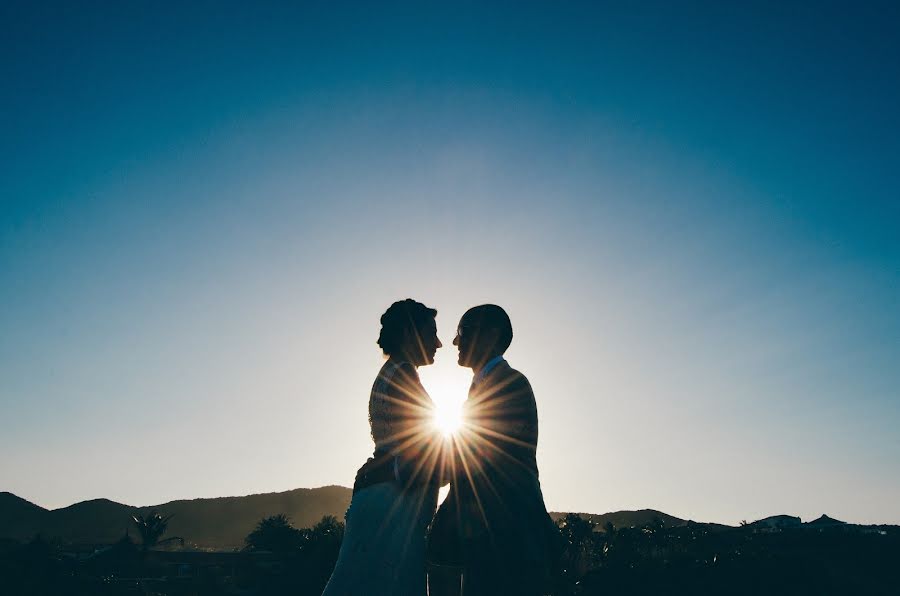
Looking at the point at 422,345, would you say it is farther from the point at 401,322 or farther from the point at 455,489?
the point at 455,489

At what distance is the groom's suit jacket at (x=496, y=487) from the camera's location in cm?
315

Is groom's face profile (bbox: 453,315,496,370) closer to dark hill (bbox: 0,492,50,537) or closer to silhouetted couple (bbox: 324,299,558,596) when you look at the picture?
silhouetted couple (bbox: 324,299,558,596)

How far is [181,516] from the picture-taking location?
10419 cm

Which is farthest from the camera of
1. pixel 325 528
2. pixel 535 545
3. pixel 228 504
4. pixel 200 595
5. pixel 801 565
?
pixel 228 504

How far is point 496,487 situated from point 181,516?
4689 inches

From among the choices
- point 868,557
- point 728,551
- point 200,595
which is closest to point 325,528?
point 200,595

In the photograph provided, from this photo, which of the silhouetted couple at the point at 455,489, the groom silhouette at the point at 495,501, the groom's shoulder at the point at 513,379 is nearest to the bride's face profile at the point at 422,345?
the silhouetted couple at the point at 455,489

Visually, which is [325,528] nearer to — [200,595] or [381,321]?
[200,595]

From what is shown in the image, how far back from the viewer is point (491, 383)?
3498mm

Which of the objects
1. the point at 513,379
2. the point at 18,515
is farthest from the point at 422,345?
the point at 18,515

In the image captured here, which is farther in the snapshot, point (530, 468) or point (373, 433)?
point (373, 433)

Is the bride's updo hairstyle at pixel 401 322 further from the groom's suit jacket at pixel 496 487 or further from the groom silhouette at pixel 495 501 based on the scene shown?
the groom's suit jacket at pixel 496 487

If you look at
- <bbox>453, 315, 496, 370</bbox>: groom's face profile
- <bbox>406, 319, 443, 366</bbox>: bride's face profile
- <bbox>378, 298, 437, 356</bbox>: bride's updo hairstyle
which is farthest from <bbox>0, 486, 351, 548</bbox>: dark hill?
<bbox>453, 315, 496, 370</bbox>: groom's face profile

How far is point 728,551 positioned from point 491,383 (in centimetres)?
3394
